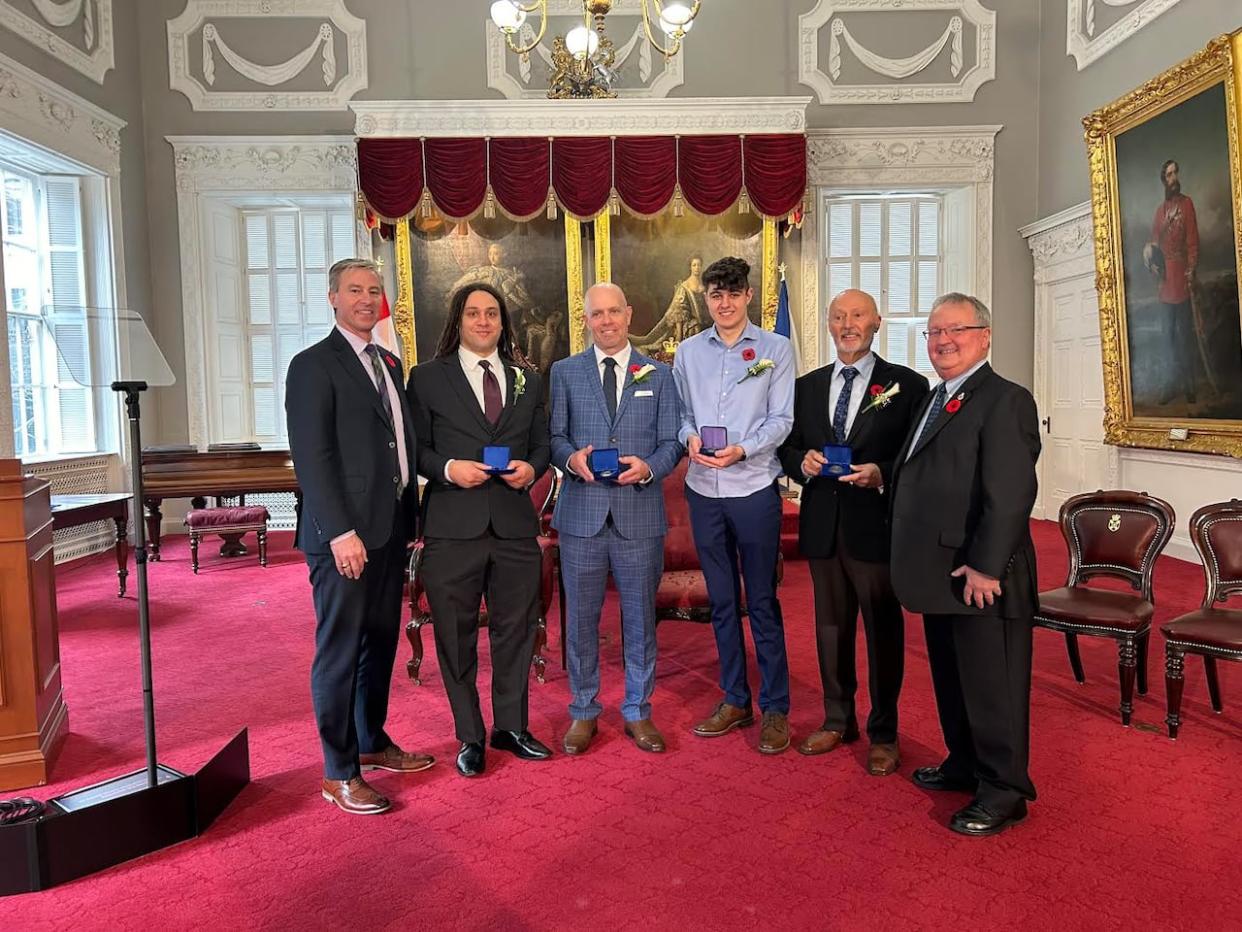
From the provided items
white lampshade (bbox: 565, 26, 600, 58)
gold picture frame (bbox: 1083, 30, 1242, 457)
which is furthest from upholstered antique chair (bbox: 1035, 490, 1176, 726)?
white lampshade (bbox: 565, 26, 600, 58)

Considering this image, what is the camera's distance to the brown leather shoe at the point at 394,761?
2.96 meters

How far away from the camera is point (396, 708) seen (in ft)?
12.0

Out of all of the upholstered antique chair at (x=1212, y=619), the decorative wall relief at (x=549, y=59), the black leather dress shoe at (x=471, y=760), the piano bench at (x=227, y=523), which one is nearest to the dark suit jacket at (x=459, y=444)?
the black leather dress shoe at (x=471, y=760)

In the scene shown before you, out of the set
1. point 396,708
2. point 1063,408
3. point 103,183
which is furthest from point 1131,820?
point 103,183

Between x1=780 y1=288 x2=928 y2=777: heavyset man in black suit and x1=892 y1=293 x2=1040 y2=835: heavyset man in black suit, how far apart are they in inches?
11.5

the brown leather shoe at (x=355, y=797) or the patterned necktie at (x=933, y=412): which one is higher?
the patterned necktie at (x=933, y=412)

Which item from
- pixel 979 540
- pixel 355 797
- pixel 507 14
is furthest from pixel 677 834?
pixel 507 14

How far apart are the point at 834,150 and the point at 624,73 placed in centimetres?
233

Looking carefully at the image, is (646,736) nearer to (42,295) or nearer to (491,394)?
(491,394)

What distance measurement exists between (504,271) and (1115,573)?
6.57m

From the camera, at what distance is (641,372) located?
9.68 ft

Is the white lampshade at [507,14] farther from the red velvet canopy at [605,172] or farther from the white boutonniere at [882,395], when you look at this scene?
the white boutonniere at [882,395]

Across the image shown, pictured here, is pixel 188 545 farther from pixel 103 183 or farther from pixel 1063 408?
pixel 1063 408

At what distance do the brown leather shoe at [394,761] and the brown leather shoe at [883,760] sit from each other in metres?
1.52
